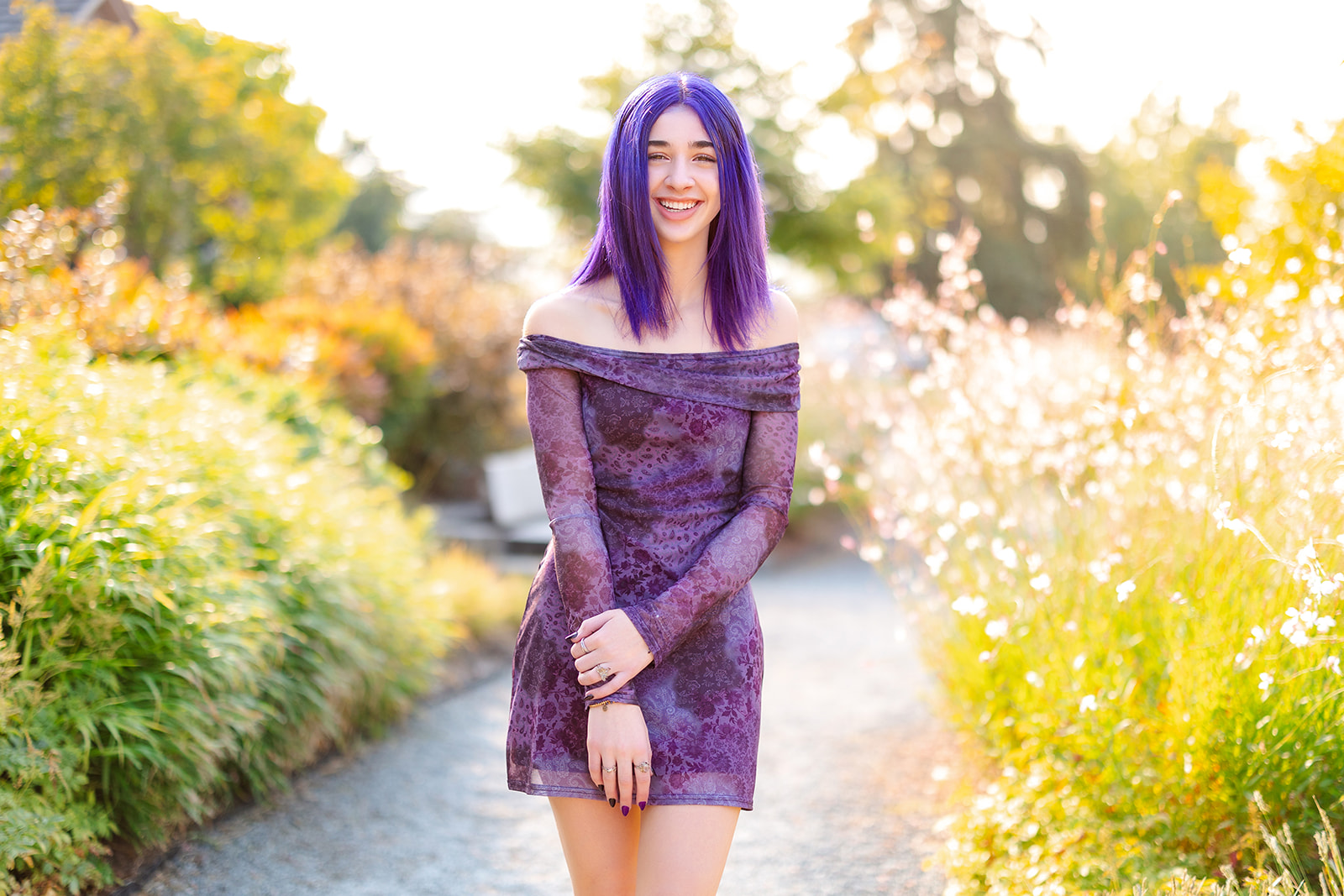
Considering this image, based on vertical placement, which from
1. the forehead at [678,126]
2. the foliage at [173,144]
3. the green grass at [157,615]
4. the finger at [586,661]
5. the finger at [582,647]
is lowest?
the green grass at [157,615]

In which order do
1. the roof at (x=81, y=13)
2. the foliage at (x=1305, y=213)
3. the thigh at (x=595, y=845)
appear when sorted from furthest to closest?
the roof at (x=81, y=13), the foliage at (x=1305, y=213), the thigh at (x=595, y=845)

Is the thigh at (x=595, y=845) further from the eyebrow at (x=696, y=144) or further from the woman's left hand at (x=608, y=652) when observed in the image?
the eyebrow at (x=696, y=144)

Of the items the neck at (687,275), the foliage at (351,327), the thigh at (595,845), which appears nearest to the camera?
the thigh at (595,845)

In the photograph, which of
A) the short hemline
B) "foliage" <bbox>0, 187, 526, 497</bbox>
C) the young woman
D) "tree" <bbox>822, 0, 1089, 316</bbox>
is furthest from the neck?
"tree" <bbox>822, 0, 1089, 316</bbox>

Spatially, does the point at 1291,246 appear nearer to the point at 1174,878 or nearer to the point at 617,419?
the point at 1174,878

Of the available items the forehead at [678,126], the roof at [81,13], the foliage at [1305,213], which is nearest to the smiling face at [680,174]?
A: the forehead at [678,126]

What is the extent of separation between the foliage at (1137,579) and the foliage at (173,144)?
6.21 meters

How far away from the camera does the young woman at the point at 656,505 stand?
170cm

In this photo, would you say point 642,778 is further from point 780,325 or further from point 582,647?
point 780,325

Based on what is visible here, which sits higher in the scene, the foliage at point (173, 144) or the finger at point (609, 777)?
the foliage at point (173, 144)

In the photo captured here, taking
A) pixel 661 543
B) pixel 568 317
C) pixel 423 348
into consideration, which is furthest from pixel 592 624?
pixel 423 348

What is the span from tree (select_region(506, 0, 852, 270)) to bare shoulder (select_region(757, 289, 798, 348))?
42.0ft

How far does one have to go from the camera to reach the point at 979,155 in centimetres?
2817

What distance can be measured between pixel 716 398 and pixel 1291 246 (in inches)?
116
